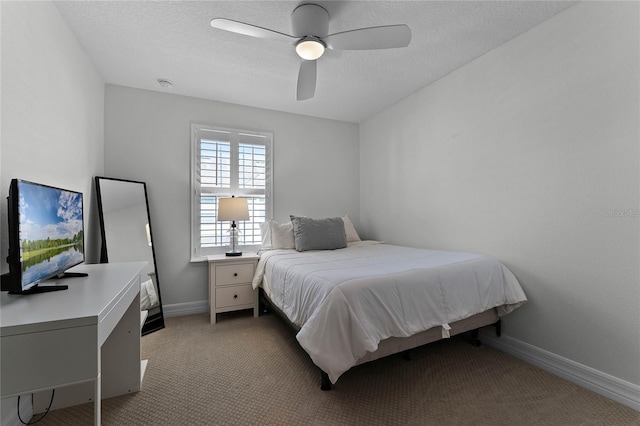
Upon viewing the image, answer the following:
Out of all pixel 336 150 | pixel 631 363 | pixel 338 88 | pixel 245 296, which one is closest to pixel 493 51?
pixel 338 88

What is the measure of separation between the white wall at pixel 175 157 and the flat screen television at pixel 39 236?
149 centimetres

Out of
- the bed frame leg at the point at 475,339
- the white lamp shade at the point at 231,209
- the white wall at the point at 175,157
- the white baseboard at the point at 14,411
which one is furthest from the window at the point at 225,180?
the bed frame leg at the point at 475,339

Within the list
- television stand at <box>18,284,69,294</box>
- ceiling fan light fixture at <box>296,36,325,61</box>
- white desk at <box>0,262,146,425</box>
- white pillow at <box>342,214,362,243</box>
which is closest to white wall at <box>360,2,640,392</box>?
white pillow at <box>342,214,362,243</box>

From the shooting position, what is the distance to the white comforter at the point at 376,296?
1.60 metres

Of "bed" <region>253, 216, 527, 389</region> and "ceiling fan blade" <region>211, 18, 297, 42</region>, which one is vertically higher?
"ceiling fan blade" <region>211, 18, 297, 42</region>

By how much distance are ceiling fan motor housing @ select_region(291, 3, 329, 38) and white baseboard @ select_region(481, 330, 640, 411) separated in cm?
281

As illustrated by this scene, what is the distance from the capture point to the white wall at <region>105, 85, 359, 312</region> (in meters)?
3.04

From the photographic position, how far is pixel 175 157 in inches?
128

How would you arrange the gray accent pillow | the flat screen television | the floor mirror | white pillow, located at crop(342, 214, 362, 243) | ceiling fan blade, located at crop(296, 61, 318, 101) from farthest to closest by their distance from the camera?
white pillow, located at crop(342, 214, 362, 243), the gray accent pillow, the floor mirror, ceiling fan blade, located at crop(296, 61, 318, 101), the flat screen television

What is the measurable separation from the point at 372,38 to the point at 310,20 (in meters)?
0.43

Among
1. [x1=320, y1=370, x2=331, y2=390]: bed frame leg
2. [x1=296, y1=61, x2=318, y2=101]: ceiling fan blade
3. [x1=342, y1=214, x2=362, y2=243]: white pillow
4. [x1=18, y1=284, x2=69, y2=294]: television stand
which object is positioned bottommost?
[x1=320, y1=370, x2=331, y2=390]: bed frame leg

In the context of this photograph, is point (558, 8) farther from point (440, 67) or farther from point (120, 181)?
point (120, 181)

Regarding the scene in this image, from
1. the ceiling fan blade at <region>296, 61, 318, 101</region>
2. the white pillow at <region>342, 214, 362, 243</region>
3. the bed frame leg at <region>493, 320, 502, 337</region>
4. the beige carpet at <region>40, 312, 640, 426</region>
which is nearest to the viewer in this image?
the beige carpet at <region>40, 312, 640, 426</region>

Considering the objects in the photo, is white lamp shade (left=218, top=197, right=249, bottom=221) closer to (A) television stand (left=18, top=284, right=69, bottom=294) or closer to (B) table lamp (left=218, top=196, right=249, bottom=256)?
(B) table lamp (left=218, top=196, right=249, bottom=256)
